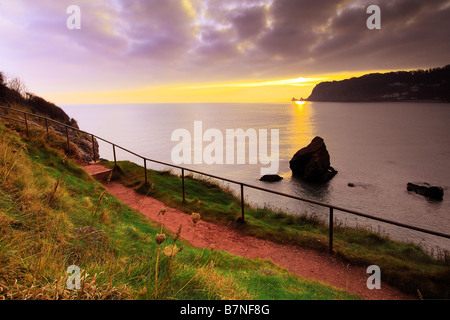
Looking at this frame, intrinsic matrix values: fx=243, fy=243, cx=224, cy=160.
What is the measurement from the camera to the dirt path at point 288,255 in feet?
16.7

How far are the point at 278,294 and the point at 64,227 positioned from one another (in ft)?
10.9

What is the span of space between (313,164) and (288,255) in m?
35.4

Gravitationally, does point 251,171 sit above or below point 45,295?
below

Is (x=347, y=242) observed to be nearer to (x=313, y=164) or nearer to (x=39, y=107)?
(x=39, y=107)

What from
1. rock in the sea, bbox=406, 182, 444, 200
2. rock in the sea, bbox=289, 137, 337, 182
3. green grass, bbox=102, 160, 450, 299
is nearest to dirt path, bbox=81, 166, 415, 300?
green grass, bbox=102, 160, 450, 299

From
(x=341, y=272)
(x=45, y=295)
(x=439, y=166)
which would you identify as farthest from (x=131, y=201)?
(x=439, y=166)

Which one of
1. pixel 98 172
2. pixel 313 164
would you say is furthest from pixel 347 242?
pixel 313 164

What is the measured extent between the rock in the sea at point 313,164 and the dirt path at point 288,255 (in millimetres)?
33986

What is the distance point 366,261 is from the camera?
6031 millimetres

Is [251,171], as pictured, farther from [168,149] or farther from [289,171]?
[168,149]

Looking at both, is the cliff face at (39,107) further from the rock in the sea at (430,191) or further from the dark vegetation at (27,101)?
the rock in the sea at (430,191)

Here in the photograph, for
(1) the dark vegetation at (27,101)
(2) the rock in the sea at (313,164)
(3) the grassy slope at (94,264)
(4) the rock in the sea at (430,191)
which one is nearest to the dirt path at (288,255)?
(3) the grassy slope at (94,264)

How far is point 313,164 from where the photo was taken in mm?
39375

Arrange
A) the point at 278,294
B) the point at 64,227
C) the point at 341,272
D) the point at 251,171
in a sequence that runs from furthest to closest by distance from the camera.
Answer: the point at 251,171, the point at 341,272, the point at 64,227, the point at 278,294
